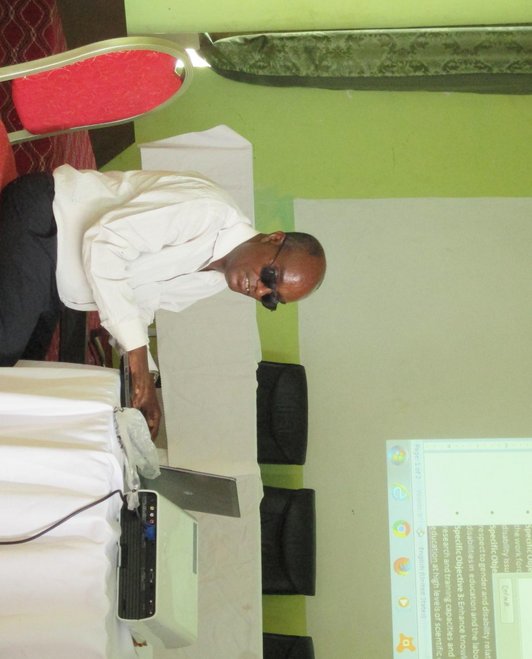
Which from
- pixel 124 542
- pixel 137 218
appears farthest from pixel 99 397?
pixel 137 218

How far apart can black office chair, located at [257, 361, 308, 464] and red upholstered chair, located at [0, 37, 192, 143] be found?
113cm

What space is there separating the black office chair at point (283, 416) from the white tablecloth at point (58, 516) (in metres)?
1.26

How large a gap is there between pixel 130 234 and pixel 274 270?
0.36m

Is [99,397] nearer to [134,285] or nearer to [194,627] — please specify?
[134,285]

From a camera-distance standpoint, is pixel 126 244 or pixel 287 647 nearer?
pixel 126 244

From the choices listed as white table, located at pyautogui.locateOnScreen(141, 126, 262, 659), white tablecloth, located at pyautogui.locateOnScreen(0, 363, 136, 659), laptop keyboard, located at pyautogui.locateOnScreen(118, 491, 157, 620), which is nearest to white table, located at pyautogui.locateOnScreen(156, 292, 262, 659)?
white table, located at pyautogui.locateOnScreen(141, 126, 262, 659)

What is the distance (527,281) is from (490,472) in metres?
0.88

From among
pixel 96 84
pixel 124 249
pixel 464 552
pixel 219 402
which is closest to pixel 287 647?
pixel 464 552

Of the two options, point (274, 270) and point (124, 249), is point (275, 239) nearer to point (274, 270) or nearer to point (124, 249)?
point (274, 270)

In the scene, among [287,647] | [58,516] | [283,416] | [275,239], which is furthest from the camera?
[283,416]

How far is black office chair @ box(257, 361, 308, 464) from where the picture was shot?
2525mm

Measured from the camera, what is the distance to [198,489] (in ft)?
5.03

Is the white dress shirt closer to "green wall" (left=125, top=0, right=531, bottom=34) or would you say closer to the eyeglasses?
the eyeglasses

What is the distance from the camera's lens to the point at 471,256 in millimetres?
2844
